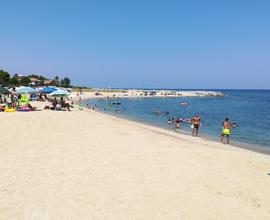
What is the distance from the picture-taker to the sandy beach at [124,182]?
6.69m

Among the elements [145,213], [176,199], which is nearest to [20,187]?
[145,213]

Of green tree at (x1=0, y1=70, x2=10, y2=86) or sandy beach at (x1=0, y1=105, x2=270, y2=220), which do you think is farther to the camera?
green tree at (x1=0, y1=70, x2=10, y2=86)

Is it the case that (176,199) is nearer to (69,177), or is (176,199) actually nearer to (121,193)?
(121,193)

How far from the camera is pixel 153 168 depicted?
9.99m

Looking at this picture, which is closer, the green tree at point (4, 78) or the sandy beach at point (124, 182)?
the sandy beach at point (124, 182)

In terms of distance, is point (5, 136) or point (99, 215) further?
point (5, 136)

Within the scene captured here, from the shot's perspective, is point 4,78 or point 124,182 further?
point 4,78

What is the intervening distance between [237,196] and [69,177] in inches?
158

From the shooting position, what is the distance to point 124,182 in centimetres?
841

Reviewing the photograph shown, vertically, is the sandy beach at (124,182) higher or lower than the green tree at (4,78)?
lower

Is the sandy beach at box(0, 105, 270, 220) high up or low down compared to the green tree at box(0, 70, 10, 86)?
→ down

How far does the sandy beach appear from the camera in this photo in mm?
6688

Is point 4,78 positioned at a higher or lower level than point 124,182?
higher

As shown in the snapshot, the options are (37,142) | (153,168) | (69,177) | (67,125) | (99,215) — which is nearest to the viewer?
(99,215)
